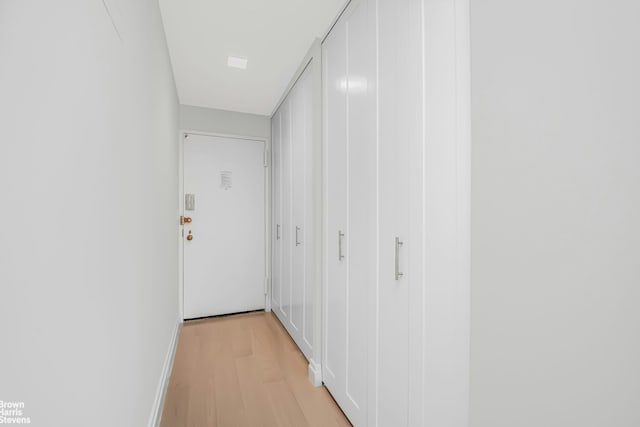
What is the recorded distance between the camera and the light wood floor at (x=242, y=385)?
1.76m

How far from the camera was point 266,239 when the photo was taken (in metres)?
3.75

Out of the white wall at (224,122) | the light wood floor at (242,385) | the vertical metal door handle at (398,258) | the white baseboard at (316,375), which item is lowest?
the light wood floor at (242,385)

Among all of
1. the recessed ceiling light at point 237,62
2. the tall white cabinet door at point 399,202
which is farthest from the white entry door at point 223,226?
the tall white cabinet door at point 399,202

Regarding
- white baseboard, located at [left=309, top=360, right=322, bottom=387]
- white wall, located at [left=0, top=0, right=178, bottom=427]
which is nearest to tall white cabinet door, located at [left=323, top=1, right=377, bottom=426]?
white baseboard, located at [left=309, top=360, right=322, bottom=387]

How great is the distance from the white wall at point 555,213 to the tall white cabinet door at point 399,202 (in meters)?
0.31

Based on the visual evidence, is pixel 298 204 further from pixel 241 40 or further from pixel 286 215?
pixel 241 40

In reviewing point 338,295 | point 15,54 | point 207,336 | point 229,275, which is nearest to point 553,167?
point 15,54

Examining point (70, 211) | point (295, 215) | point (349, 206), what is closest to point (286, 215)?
point (295, 215)

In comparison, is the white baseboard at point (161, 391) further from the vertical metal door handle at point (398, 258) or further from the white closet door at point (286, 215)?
the vertical metal door handle at point (398, 258)

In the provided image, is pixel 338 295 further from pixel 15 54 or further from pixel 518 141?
pixel 15 54

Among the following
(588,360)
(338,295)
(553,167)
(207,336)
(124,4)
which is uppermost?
(124,4)

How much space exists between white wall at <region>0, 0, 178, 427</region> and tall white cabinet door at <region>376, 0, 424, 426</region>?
1.05 m

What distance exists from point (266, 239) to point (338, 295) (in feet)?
6.87

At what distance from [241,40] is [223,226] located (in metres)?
2.13
